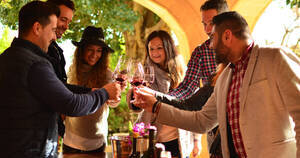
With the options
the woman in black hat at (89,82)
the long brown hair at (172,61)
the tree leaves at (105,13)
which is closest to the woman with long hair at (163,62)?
the long brown hair at (172,61)

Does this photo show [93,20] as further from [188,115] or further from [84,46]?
[188,115]

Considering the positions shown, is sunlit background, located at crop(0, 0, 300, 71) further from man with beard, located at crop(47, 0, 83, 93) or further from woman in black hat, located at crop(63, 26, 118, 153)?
man with beard, located at crop(47, 0, 83, 93)

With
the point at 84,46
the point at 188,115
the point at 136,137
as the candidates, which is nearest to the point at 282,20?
the point at 84,46

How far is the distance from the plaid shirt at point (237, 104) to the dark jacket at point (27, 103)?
87cm

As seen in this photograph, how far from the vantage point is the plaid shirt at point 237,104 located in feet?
6.13

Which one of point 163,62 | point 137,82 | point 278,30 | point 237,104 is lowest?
point 237,104

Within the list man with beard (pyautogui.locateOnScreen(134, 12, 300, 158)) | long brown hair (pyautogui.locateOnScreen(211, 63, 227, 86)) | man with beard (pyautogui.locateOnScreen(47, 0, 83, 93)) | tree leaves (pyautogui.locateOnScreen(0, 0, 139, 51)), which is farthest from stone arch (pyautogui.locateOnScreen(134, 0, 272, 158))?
man with beard (pyautogui.locateOnScreen(134, 12, 300, 158))

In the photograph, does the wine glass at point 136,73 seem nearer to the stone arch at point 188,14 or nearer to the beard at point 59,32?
the beard at point 59,32

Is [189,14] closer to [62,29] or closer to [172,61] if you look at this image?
[172,61]

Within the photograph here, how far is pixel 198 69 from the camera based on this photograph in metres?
2.68

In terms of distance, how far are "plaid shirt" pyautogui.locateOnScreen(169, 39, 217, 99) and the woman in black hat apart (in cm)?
69

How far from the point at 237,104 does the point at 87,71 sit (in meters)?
1.70

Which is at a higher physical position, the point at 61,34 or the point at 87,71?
the point at 61,34

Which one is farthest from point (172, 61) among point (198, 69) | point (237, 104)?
point (237, 104)
